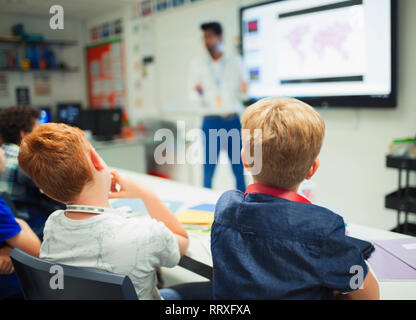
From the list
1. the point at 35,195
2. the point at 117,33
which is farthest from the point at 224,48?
the point at 35,195

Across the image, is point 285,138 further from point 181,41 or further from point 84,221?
point 181,41

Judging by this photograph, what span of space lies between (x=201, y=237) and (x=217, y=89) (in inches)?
92.9

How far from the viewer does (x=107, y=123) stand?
448cm

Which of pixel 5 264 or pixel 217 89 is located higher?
pixel 217 89

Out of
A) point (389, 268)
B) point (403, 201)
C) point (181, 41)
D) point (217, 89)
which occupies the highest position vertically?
point (181, 41)

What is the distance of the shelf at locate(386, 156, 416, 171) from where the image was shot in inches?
88.6

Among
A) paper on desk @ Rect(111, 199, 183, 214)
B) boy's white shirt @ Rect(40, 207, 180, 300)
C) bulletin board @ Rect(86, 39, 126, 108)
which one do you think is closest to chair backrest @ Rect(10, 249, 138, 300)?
boy's white shirt @ Rect(40, 207, 180, 300)

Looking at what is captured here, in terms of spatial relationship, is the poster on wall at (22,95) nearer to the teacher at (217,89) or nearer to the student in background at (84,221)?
the teacher at (217,89)

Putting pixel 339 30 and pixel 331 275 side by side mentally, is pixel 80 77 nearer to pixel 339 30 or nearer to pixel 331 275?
pixel 339 30

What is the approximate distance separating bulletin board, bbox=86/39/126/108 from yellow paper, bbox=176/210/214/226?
168 inches

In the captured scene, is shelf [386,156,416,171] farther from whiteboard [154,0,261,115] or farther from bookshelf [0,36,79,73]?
bookshelf [0,36,79,73]

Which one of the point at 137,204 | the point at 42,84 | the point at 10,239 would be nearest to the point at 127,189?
the point at 10,239

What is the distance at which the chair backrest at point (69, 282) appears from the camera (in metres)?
0.77

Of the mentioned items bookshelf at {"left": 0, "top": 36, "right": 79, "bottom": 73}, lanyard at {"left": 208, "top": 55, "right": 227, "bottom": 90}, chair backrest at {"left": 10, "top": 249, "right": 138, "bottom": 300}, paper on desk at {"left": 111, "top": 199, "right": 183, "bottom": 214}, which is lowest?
paper on desk at {"left": 111, "top": 199, "right": 183, "bottom": 214}
